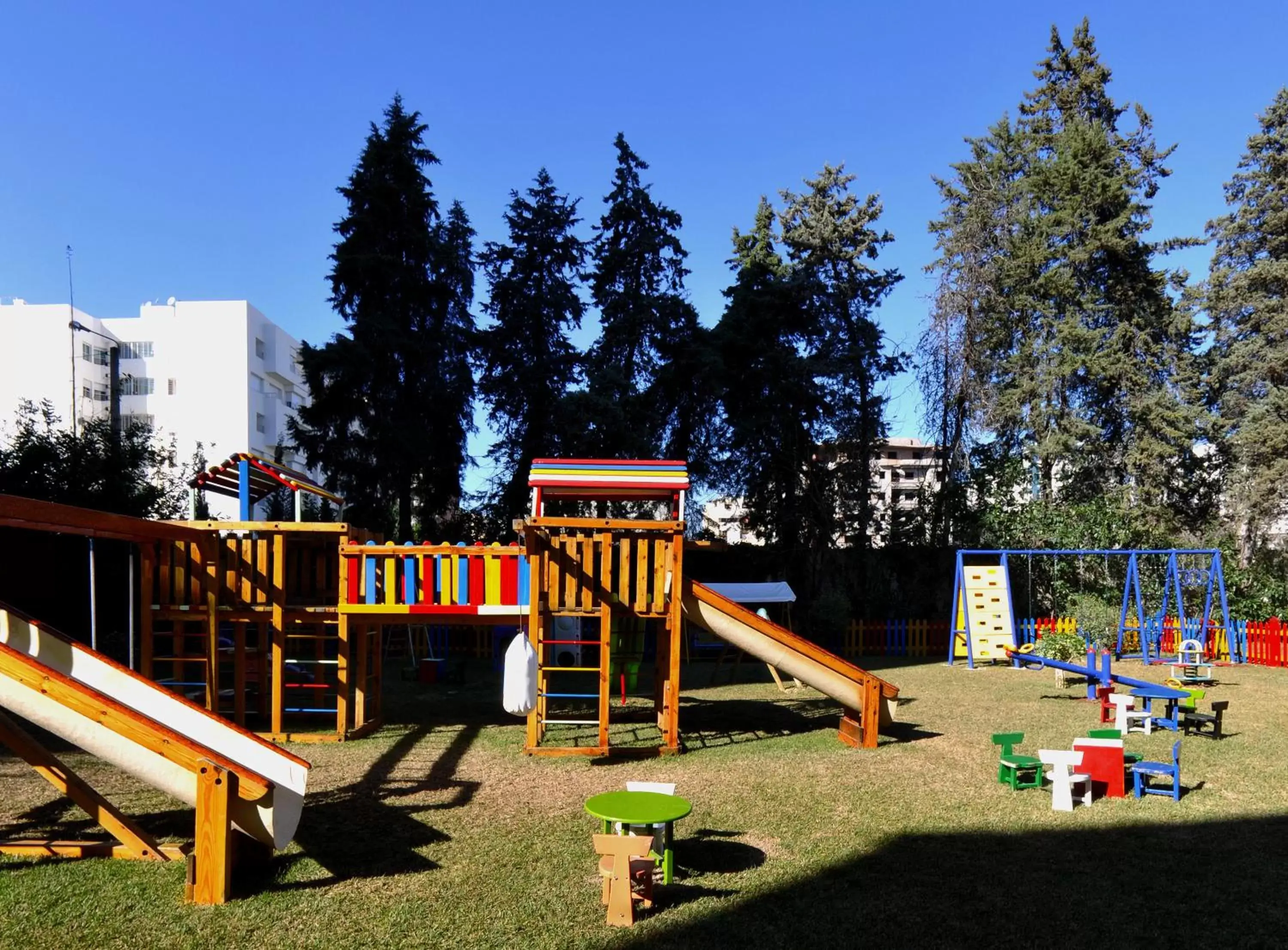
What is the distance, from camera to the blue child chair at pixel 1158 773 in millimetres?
8578

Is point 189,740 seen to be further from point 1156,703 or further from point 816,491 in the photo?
point 816,491

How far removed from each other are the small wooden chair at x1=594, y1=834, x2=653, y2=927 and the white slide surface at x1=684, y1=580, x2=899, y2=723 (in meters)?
5.33

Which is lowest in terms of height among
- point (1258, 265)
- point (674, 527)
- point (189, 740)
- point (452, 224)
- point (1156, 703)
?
point (1156, 703)

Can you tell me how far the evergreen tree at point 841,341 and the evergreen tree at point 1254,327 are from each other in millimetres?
10259

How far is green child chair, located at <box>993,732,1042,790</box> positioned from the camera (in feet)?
29.8

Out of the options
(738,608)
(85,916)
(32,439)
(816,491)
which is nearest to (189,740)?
(85,916)

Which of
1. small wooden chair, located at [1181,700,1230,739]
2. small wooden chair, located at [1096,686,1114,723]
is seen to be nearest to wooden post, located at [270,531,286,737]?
small wooden chair, located at [1096,686,1114,723]

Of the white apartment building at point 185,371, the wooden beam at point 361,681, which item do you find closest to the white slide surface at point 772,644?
the wooden beam at point 361,681

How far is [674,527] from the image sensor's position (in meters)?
10.7

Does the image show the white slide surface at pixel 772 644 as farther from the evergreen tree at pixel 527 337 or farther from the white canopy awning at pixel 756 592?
the evergreen tree at pixel 527 337

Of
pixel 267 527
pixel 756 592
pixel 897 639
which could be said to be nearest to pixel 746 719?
pixel 756 592

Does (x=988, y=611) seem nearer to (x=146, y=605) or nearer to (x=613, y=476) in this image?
(x=613, y=476)

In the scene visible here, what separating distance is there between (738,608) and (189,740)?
688 cm

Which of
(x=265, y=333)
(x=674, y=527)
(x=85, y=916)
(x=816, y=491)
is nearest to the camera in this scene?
(x=85, y=916)
